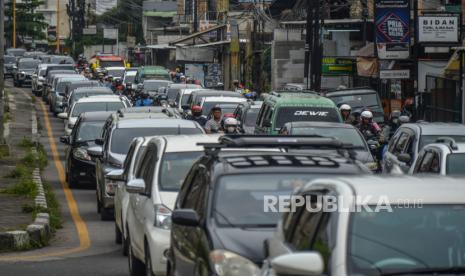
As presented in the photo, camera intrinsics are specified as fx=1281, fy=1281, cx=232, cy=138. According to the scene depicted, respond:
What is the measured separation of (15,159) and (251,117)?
5696mm

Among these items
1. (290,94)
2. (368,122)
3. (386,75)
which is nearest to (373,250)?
(368,122)

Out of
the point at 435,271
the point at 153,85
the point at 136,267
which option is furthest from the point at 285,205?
the point at 153,85

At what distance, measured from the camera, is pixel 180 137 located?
46.6ft

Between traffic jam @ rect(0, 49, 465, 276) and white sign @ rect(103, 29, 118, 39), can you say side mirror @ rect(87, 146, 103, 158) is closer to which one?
traffic jam @ rect(0, 49, 465, 276)

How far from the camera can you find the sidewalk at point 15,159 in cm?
1820

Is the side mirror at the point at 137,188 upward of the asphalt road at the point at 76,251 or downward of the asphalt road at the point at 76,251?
upward

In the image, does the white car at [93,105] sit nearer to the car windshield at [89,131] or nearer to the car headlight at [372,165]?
the car windshield at [89,131]

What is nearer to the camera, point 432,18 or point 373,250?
point 373,250

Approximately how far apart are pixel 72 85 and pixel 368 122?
84.4 ft

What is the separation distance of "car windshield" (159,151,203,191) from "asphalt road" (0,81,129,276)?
153 centimetres

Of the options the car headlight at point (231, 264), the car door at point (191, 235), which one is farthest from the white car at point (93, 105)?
the car headlight at point (231, 264)

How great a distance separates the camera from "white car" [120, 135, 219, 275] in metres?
12.0

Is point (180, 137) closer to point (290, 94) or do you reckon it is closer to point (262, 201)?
point (262, 201)

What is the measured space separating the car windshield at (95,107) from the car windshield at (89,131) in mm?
6571
